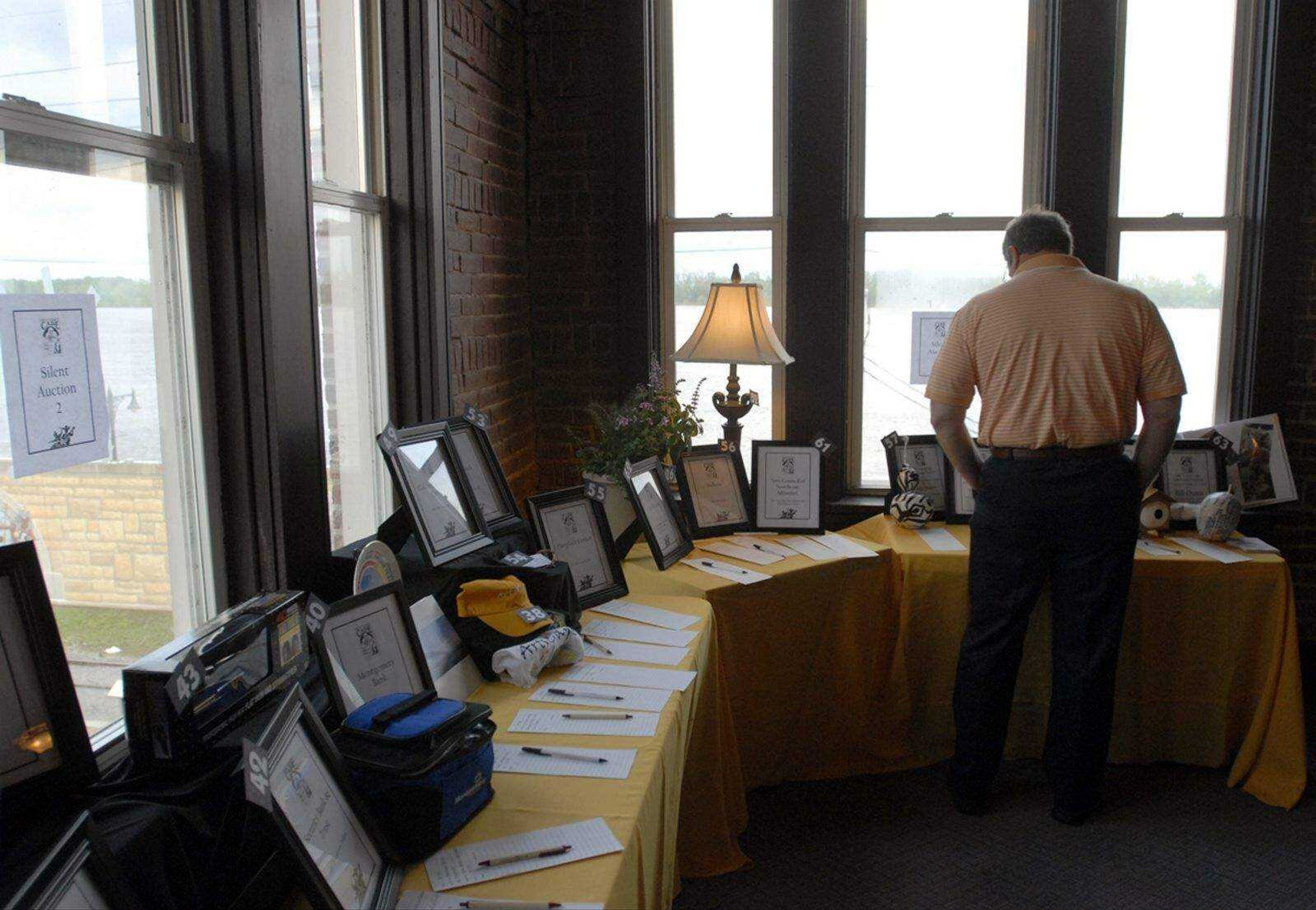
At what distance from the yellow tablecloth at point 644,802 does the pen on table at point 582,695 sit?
0.06m

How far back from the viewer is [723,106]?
4230 millimetres

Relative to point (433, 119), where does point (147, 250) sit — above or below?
below

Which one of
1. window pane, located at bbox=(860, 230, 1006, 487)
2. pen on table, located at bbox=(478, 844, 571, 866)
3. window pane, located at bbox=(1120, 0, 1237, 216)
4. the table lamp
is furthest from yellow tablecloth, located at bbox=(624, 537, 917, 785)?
window pane, located at bbox=(1120, 0, 1237, 216)

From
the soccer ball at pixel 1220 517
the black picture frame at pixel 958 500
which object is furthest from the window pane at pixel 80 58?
the soccer ball at pixel 1220 517

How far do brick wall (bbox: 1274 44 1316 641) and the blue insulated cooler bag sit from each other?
11.9 feet

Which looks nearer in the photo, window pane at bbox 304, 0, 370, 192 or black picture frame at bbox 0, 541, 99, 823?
black picture frame at bbox 0, 541, 99, 823

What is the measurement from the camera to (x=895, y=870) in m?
2.86

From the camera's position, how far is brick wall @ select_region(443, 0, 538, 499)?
3.36 meters

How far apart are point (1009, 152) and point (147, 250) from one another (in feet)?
10.9

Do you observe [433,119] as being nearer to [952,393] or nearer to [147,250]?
[147,250]

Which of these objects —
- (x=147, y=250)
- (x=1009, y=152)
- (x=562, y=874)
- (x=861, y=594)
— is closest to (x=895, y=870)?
(x=861, y=594)

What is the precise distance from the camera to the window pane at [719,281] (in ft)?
14.0

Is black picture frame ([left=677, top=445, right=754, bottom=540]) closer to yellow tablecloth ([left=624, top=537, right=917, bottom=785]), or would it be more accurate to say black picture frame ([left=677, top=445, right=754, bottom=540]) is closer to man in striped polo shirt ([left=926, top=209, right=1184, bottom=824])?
yellow tablecloth ([left=624, top=537, right=917, bottom=785])

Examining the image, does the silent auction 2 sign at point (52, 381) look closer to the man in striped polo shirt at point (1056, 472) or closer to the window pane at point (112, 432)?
the window pane at point (112, 432)
